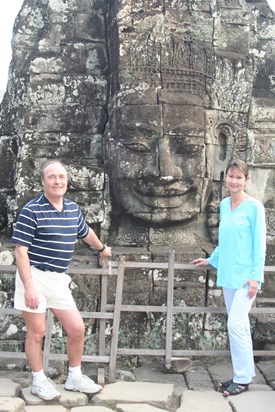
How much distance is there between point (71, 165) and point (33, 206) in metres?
2.19

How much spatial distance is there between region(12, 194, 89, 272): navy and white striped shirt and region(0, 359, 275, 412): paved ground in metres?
0.98

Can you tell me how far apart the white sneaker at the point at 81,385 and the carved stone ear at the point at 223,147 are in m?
3.07

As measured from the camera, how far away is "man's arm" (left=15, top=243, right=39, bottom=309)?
12.5ft

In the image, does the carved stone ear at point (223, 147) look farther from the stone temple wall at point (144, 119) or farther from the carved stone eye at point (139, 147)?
the carved stone eye at point (139, 147)

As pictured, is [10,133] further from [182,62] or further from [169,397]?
[169,397]

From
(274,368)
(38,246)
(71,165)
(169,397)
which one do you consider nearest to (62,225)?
(38,246)

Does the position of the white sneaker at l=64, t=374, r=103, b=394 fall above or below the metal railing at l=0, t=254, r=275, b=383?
below

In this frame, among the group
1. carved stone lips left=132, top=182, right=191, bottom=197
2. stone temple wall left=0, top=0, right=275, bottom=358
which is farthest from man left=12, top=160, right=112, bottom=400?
carved stone lips left=132, top=182, right=191, bottom=197

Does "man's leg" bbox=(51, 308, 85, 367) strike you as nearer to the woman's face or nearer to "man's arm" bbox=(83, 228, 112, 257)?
"man's arm" bbox=(83, 228, 112, 257)

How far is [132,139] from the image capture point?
236 inches

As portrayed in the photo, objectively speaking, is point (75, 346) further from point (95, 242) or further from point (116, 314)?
point (95, 242)

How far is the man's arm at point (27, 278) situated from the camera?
150 inches

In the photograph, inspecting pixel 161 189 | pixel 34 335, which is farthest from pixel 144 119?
pixel 34 335

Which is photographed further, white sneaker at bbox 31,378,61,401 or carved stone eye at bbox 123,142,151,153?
carved stone eye at bbox 123,142,151,153
